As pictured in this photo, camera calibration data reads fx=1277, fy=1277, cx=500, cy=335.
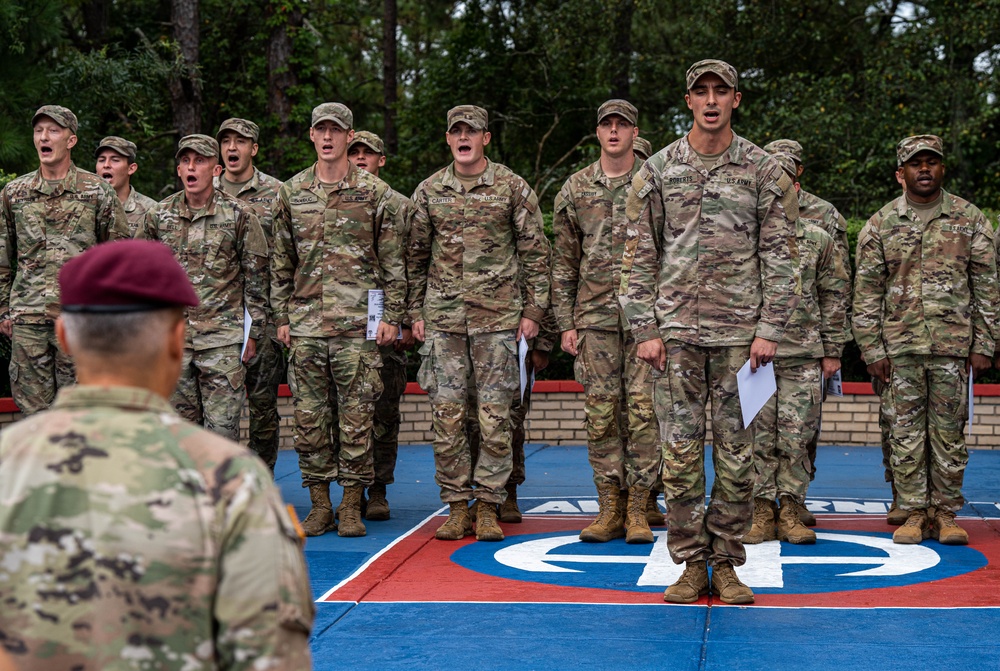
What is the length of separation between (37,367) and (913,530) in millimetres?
5543

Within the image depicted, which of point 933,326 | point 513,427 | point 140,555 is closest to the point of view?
point 140,555

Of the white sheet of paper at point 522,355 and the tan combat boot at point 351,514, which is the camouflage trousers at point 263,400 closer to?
the tan combat boot at point 351,514

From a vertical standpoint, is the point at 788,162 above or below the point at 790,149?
below

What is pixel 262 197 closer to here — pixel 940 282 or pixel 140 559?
pixel 940 282

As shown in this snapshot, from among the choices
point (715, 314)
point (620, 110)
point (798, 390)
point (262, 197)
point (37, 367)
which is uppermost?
point (620, 110)

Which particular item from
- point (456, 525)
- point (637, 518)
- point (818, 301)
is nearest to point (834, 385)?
point (818, 301)

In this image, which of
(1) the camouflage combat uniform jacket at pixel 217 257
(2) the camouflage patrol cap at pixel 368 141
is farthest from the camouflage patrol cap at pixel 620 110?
(1) the camouflage combat uniform jacket at pixel 217 257

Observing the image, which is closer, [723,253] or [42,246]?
[723,253]

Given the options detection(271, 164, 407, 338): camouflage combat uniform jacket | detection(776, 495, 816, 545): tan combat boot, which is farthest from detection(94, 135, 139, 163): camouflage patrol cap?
detection(776, 495, 816, 545): tan combat boot

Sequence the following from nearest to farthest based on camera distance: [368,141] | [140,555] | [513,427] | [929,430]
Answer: [140,555]
[929,430]
[513,427]
[368,141]

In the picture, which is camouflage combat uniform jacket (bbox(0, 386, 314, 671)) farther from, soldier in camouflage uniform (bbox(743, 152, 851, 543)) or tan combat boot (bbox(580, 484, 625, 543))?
soldier in camouflage uniform (bbox(743, 152, 851, 543))

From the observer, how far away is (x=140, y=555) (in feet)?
7.07

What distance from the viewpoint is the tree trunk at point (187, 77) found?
17891mm

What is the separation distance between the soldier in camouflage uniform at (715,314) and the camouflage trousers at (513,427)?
2.19 meters
